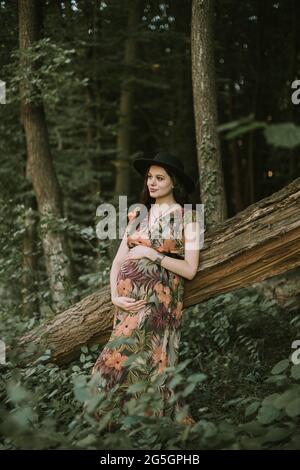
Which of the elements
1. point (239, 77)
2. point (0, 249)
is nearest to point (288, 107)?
point (239, 77)

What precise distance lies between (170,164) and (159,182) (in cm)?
19

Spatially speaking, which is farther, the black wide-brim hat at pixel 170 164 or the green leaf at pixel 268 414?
the black wide-brim hat at pixel 170 164

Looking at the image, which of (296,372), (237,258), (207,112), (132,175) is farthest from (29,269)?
(132,175)

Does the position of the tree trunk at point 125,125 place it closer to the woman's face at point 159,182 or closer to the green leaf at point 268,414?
the woman's face at point 159,182

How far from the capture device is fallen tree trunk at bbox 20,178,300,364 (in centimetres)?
434

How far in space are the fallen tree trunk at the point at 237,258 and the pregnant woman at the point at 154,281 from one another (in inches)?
8.3

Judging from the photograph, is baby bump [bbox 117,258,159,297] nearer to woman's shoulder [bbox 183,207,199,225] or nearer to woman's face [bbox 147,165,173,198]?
woman's shoulder [bbox 183,207,199,225]

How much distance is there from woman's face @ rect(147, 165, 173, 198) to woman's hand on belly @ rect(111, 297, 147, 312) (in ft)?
3.04

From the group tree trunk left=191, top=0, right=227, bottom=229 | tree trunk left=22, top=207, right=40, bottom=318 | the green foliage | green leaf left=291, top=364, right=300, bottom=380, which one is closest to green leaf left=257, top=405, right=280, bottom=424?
the green foliage

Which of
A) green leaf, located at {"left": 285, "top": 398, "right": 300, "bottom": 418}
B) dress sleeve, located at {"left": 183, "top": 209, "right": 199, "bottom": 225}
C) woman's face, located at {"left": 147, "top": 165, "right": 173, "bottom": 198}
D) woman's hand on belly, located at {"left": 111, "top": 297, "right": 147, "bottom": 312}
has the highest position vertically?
woman's face, located at {"left": 147, "top": 165, "right": 173, "bottom": 198}

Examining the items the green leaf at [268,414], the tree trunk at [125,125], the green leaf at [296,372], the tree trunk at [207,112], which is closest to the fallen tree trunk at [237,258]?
the green leaf at [296,372]

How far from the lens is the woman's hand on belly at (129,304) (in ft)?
14.5
